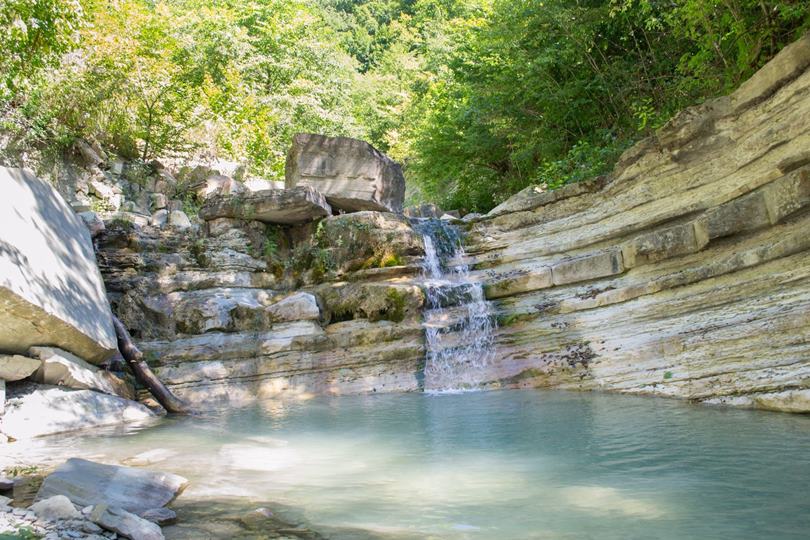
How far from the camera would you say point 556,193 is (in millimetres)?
12086

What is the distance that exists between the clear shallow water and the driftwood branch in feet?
3.21

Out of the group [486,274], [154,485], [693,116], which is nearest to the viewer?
[154,485]

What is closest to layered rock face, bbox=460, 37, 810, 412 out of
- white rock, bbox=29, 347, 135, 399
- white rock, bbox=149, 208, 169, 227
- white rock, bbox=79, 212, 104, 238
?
white rock, bbox=29, 347, 135, 399

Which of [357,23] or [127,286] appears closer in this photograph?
[127,286]

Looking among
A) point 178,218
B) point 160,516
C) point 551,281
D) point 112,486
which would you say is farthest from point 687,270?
point 178,218

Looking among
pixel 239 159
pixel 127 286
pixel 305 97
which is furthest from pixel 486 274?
pixel 305 97

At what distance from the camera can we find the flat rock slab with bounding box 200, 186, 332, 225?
12031mm

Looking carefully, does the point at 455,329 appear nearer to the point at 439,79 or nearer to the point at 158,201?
the point at 158,201

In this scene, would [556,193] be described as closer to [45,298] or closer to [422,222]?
[422,222]

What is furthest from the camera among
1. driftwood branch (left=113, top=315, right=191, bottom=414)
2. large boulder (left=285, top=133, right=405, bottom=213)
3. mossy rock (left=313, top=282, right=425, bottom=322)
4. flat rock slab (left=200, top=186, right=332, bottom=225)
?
Answer: large boulder (left=285, top=133, right=405, bottom=213)

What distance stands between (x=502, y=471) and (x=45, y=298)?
18.7ft

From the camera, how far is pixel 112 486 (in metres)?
3.51

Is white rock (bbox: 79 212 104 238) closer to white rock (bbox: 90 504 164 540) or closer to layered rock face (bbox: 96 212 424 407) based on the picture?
layered rock face (bbox: 96 212 424 407)

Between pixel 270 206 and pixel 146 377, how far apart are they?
477cm
